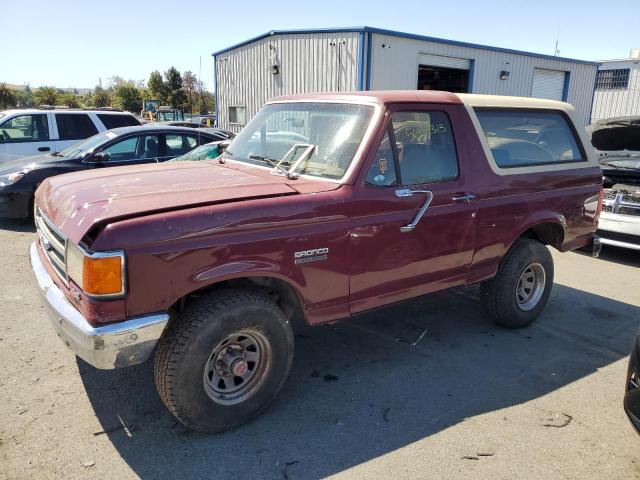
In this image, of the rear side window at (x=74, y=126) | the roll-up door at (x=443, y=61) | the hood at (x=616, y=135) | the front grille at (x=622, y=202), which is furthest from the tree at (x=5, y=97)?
the front grille at (x=622, y=202)

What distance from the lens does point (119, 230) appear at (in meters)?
2.42

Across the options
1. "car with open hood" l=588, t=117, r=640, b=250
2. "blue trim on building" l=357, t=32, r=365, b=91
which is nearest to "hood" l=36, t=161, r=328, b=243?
"car with open hood" l=588, t=117, r=640, b=250

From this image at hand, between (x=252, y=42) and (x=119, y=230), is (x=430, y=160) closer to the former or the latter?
(x=119, y=230)

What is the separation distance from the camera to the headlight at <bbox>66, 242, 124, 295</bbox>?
2.40 meters

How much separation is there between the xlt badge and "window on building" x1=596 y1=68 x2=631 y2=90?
1155 inches

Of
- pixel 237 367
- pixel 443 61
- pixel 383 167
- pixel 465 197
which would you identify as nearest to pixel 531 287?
pixel 465 197

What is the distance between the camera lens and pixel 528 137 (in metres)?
4.43

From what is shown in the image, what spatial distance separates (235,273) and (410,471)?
1446mm

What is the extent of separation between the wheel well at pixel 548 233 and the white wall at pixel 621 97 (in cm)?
2591

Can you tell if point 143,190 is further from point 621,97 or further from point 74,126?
point 621,97

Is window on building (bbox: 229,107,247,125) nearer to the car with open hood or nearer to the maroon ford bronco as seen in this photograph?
the car with open hood

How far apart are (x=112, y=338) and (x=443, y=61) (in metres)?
16.4

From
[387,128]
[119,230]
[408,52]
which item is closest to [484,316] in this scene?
[387,128]

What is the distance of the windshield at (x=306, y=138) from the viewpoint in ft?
11.0
